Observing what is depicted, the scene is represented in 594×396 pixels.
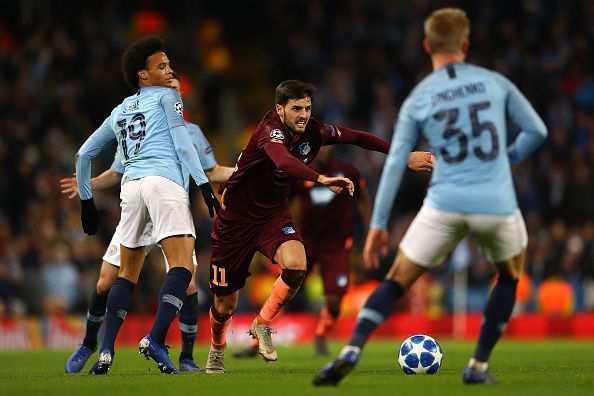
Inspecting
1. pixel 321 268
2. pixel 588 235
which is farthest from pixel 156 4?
pixel 321 268

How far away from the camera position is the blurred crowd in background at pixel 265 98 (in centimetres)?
1792

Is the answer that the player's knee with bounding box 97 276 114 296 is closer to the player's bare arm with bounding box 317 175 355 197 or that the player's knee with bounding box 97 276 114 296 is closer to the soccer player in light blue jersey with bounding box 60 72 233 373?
the soccer player in light blue jersey with bounding box 60 72 233 373

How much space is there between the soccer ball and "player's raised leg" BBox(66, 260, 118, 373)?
2.45 metres

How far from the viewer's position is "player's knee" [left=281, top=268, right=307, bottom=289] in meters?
8.39

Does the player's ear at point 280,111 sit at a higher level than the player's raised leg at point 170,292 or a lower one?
higher

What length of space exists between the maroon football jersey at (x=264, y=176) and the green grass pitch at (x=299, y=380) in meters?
1.30

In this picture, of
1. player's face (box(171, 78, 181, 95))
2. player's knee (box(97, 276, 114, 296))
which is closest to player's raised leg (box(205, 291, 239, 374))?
player's knee (box(97, 276, 114, 296))

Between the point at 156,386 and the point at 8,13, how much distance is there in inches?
635

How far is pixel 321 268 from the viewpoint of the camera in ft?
41.3

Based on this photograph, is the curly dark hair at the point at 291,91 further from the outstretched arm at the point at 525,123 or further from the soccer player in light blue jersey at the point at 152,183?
the outstretched arm at the point at 525,123

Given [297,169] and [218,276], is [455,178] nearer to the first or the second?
[297,169]

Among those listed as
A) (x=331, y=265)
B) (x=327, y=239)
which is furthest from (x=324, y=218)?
(x=331, y=265)

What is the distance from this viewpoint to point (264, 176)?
8.74 meters

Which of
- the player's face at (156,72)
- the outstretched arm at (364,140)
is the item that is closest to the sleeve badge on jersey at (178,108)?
the player's face at (156,72)
